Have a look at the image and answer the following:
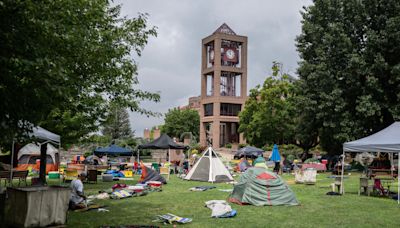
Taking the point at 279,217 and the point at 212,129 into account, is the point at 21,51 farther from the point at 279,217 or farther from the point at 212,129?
the point at 212,129

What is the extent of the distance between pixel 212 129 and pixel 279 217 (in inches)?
2301

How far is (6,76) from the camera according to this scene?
5.78 m

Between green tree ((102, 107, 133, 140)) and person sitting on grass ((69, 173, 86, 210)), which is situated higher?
green tree ((102, 107, 133, 140))

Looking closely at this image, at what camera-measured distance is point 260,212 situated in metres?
11.7

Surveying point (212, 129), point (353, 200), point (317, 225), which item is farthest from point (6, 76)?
point (212, 129)

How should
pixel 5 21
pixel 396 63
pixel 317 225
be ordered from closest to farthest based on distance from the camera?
pixel 5 21 → pixel 317 225 → pixel 396 63

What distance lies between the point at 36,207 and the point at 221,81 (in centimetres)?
6194

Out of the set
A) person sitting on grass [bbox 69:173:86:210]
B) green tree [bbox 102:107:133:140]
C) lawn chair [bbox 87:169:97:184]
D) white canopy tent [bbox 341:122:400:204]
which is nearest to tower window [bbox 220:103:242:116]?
green tree [bbox 102:107:133:140]

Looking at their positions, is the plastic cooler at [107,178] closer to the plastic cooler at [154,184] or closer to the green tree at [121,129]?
the plastic cooler at [154,184]

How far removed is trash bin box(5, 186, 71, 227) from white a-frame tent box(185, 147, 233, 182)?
1334 centimetres

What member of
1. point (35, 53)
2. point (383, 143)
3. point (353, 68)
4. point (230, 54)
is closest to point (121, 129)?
point (230, 54)

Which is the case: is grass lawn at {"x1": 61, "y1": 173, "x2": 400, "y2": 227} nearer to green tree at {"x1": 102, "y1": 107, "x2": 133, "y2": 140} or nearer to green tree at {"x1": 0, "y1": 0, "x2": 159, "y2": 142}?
green tree at {"x1": 0, "y1": 0, "x2": 159, "y2": 142}

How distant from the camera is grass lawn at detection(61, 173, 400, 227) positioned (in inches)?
400

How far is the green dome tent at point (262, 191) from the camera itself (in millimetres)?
13078
